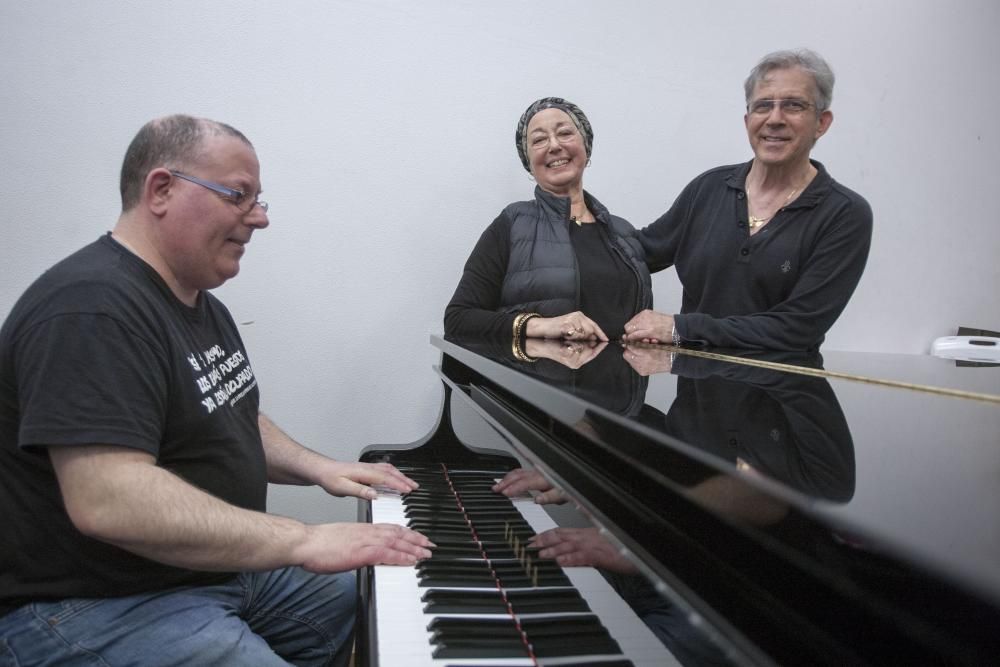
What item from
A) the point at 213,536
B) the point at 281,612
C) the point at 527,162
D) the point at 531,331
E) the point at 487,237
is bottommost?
the point at 281,612

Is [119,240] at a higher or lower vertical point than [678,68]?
lower

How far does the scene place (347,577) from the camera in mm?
1552

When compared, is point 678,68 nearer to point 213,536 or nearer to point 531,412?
point 531,412

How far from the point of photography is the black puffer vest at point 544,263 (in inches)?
78.8

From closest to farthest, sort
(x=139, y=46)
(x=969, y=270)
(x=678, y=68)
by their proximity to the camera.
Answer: (x=139, y=46)
(x=678, y=68)
(x=969, y=270)

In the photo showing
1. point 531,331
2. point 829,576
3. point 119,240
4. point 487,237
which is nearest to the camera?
point 829,576

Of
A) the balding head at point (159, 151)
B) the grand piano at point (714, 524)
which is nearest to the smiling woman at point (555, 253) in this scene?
the grand piano at point (714, 524)

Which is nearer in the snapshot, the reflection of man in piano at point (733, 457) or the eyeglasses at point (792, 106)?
the reflection of man in piano at point (733, 457)

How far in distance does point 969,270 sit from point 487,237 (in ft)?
9.21

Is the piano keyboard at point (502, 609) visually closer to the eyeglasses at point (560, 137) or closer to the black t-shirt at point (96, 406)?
the black t-shirt at point (96, 406)

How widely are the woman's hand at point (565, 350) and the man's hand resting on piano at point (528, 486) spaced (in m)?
0.20

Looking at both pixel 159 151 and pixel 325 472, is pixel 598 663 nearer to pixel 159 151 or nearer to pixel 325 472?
pixel 325 472

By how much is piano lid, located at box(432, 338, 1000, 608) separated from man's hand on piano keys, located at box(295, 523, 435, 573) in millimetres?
295

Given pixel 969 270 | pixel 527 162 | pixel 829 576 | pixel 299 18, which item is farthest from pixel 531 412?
pixel 969 270
